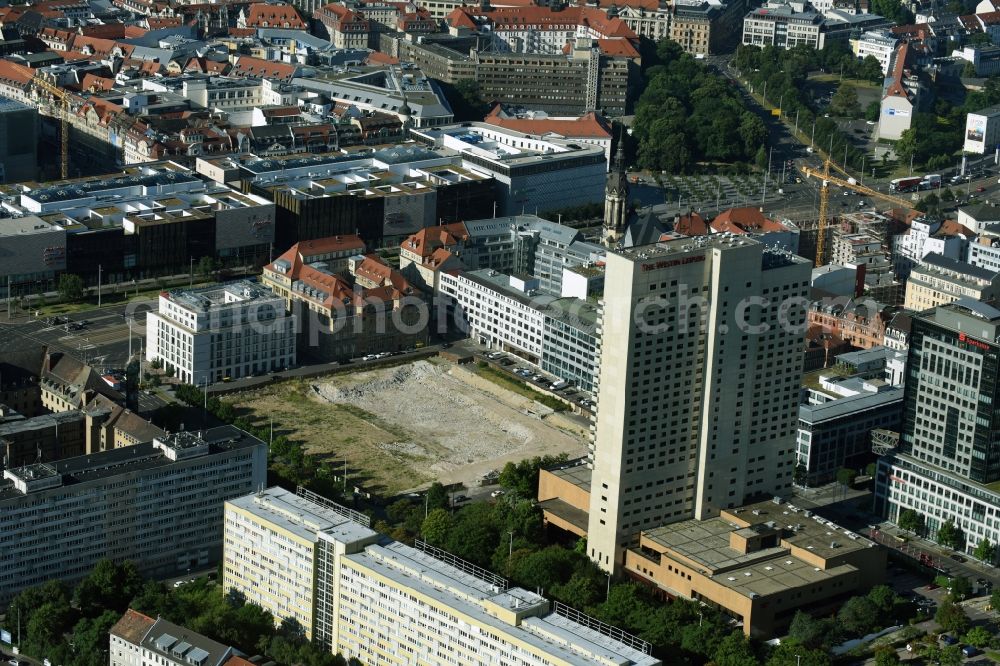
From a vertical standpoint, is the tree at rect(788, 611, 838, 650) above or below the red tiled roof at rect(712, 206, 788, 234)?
below

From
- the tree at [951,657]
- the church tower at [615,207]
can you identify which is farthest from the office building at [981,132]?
the tree at [951,657]

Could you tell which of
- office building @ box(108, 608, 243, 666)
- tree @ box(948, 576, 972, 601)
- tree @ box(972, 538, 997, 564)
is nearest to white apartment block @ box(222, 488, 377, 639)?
office building @ box(108, 608, 243, 666)

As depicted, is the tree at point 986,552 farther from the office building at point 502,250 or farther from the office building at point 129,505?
the office building at point 502,250

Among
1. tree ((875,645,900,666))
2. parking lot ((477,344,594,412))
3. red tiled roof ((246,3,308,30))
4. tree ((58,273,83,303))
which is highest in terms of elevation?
red tiled roof ((246,3,308,30))

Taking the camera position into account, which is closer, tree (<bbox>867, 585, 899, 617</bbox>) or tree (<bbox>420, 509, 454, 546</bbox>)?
tree (<bbox>867, 585, 899, 617</bbox>)

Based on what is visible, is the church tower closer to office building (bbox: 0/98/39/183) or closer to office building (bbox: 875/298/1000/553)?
office building (bbox: 875/298/1000/553)

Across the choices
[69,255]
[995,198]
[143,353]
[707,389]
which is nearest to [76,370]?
[143,353]

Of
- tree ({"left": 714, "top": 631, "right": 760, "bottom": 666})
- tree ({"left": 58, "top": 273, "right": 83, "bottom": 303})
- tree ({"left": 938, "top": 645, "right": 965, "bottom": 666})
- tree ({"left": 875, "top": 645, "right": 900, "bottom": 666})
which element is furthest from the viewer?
tree ({"left": 58, "top": 273, "right": 83, "bottom": 303})
